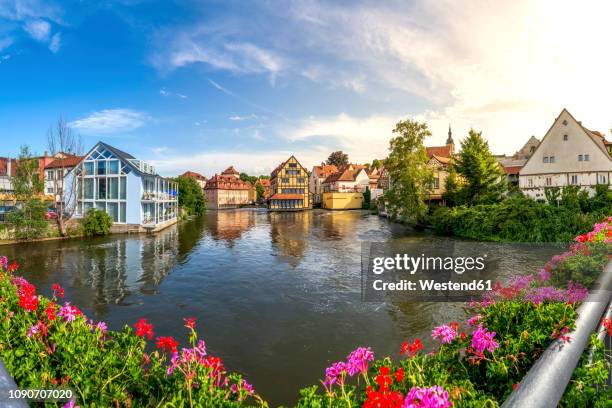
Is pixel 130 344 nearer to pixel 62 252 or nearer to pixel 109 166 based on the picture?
pixel 62 252

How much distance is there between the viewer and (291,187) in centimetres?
7388

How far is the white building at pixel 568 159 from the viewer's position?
31766mm

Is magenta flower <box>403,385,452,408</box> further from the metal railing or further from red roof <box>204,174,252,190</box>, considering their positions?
red roof <box>204,174,252,190</box>

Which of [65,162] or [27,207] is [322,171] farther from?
[27,207]

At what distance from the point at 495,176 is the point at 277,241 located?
23.2m

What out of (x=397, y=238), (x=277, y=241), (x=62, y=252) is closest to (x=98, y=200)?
(x=62, y=252)

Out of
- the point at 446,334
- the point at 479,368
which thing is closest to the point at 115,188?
the point at 446,334

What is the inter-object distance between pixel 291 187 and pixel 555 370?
7262 centimetres

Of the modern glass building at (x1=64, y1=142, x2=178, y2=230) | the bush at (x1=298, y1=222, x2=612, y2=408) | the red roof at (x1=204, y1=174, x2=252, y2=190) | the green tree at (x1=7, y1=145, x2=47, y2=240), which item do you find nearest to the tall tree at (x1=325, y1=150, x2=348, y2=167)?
the red roof at (x1=204, y1=174, x2=252, y2=190)

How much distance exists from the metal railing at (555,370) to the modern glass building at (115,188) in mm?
34636

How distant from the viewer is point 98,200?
33.2 metres
